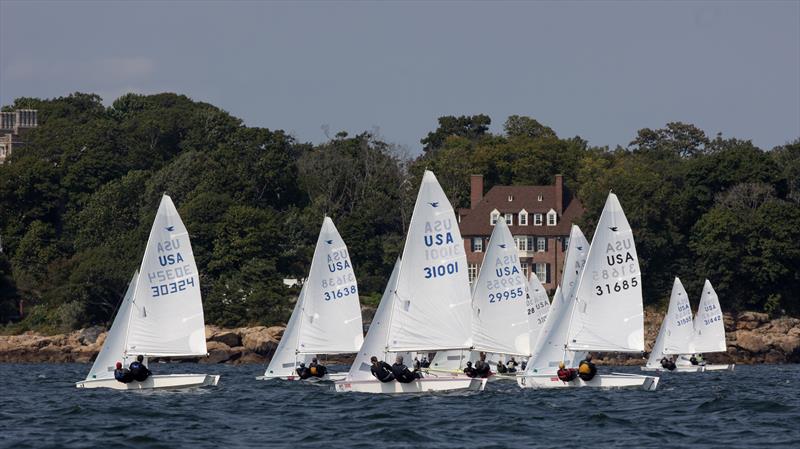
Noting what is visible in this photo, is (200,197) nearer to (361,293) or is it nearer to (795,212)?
(361,293)

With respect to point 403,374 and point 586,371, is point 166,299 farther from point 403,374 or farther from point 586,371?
point 586,371

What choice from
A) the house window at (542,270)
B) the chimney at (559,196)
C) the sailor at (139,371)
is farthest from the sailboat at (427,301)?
the chimney at (559,196)

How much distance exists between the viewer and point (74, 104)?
157250 millimetres

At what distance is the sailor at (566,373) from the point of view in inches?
1938

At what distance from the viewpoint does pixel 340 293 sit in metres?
60.3

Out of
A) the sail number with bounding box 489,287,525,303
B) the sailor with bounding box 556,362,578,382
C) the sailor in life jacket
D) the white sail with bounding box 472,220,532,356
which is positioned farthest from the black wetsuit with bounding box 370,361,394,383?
the sailor in life jacket

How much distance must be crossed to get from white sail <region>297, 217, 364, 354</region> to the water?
510cm

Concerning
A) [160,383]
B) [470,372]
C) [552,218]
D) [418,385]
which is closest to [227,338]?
[552,218]

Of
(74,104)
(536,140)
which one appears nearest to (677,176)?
(536,140)

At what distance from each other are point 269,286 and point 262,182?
26123mm

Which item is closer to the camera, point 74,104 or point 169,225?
point 169,225

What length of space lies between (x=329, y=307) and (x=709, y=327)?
32.6m

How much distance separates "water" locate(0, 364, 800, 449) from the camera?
37062mm

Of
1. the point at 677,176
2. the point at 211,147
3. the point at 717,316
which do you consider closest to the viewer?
the point at 717,316
